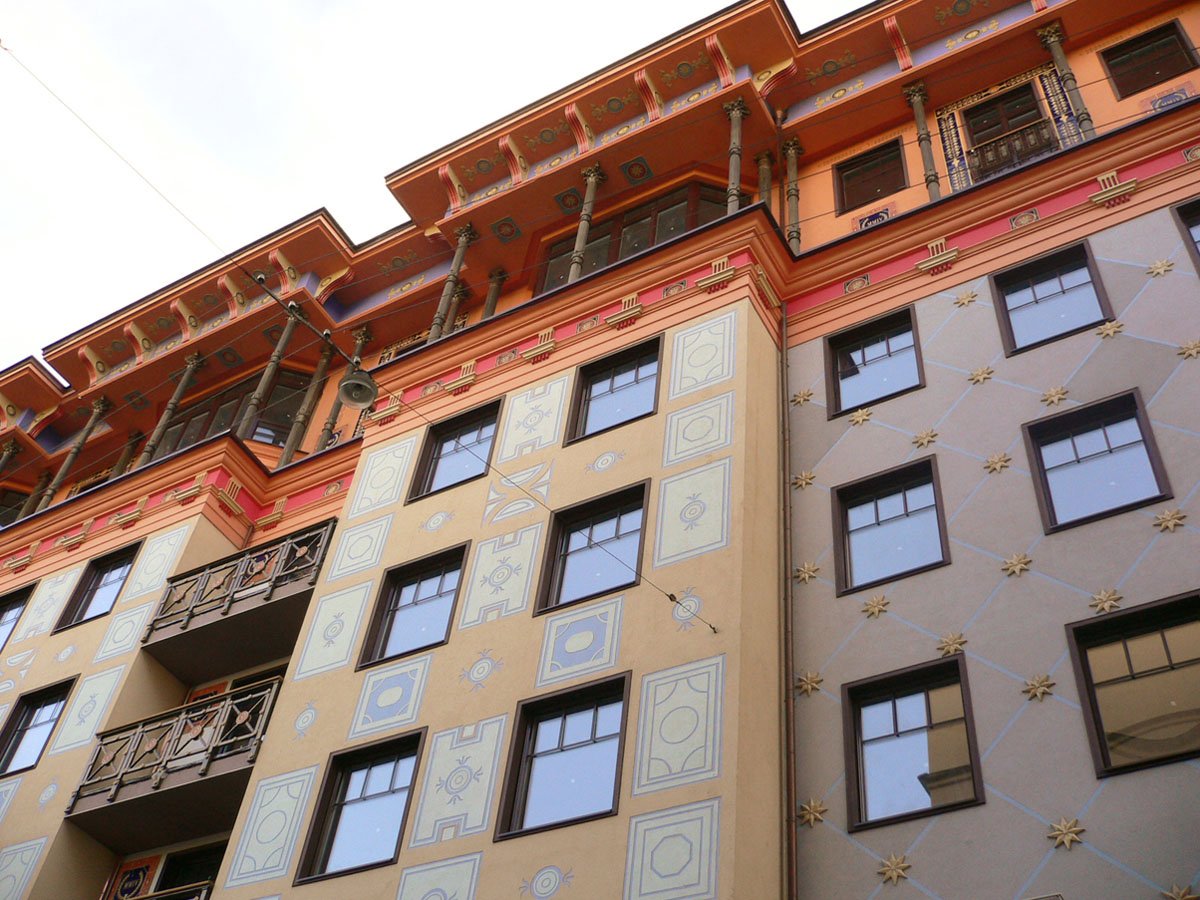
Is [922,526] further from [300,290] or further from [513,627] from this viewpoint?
[300,290]

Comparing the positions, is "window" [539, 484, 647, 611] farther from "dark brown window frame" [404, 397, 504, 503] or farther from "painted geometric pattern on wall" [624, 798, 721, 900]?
"painted geometric pattern on wall" [624, 798, 721, 900]

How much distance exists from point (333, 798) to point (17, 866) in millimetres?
6208

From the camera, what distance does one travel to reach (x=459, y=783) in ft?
48.1

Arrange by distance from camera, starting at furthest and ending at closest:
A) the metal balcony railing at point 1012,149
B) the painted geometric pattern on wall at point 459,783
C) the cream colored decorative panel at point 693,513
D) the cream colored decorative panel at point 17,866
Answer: the metal balcony railing at point 1012,149 → the cream colored decorative panel at point 17,866 → the cream colored decorative panel at point 693,513 → the painted geometric pattern on wall at point 459,783

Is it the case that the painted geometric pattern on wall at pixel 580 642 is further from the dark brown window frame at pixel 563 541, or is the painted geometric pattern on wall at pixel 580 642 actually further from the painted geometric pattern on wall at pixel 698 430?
the painted geometric pattern on wall at pixel 698 430

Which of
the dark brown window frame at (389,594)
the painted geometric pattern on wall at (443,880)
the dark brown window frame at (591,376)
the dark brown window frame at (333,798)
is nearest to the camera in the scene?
the painted geometric pattern on wall at (443,880)

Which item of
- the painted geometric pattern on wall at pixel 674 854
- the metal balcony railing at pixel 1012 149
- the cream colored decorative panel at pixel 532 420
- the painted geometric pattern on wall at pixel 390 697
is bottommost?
the painted geometric pattern on wall at pixel 674 854

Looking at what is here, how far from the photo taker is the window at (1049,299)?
16297 millimetres

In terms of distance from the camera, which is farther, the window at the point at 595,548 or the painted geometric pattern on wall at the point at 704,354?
the painted geometric pattern on wall at the point at 704,354

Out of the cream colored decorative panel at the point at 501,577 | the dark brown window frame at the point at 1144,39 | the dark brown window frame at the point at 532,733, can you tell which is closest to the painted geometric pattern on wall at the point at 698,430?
the cream colored decorative panel at the point at 501,577

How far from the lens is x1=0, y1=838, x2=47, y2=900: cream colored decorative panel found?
18.6 metres

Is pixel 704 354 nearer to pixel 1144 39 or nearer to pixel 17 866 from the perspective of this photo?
pixel 1144 39

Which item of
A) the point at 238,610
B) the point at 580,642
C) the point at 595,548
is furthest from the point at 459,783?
the point at 238,610

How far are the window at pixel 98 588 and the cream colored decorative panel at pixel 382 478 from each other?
5669 millimetres
